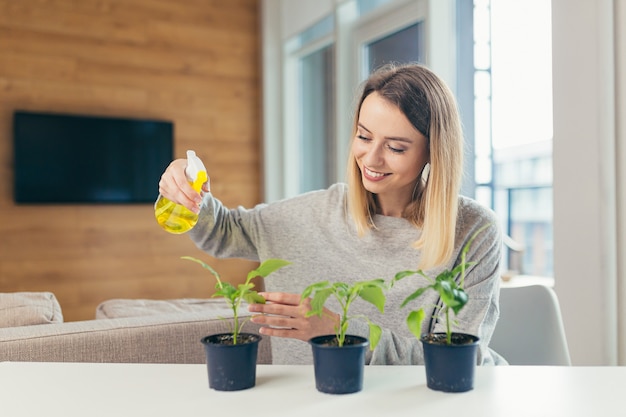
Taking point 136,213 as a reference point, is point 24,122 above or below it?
above

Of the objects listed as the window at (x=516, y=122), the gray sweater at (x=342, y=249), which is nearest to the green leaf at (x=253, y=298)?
the gray sweater at (x=342, y=249)

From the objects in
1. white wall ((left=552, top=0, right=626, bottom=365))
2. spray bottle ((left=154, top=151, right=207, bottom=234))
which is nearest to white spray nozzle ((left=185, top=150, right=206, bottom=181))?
spray bottle ((left=154, top=151, right=207, bottom=234))

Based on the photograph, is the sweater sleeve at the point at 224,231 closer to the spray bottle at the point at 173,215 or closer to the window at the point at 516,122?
the spray bottle at the point at 173,215

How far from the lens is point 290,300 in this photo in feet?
2.91

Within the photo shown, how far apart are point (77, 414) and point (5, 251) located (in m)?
3.93

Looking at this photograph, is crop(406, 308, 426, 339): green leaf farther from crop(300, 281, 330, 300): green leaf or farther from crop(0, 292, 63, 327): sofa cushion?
crop(0, 292, 63, 327): sofa cushion

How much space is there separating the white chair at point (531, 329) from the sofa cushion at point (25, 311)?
1124mm

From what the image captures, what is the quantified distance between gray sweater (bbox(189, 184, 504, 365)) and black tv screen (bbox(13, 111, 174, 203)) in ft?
10.8

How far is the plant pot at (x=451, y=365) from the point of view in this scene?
2.56 ft

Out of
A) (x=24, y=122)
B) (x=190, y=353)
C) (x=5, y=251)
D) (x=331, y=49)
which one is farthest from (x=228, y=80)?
(x=190, y=353)

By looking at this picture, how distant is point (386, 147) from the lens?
122 cm

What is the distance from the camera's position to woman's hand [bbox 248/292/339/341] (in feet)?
2.88

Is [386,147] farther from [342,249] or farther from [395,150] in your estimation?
[342,249]

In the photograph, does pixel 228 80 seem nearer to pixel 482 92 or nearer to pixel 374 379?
pixel 482 92
